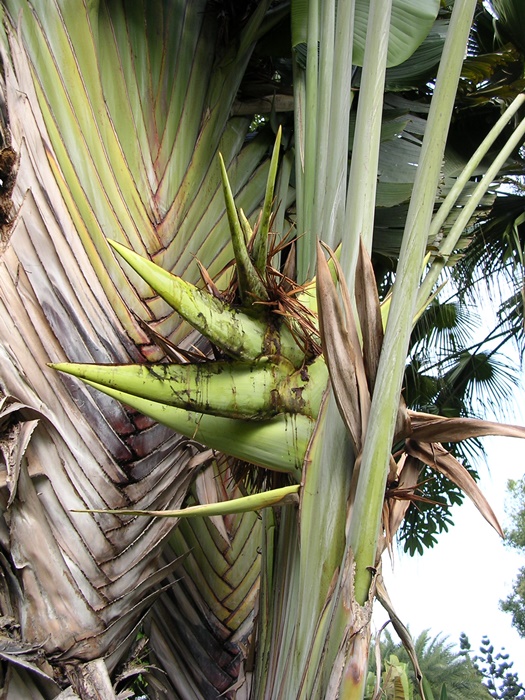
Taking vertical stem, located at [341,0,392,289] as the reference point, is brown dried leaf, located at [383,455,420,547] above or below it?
below

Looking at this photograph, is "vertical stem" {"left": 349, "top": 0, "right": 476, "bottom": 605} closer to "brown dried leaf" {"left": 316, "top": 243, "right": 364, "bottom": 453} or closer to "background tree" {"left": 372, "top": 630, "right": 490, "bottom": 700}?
"brown dried leaf" {"left": 316, "top": 243, "right": 364, "bottom": 453}

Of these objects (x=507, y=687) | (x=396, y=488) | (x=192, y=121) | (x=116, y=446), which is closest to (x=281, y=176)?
(x=192, y=121)

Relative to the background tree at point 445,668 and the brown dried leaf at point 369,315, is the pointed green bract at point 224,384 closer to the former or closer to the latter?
the brown dried leaf at point 369,315

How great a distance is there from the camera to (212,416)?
1.05 m

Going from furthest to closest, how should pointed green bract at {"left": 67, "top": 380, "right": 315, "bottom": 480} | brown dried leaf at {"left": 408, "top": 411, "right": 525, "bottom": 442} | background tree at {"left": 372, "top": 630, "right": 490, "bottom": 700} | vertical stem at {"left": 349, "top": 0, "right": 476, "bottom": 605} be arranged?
background tree at {"left": 372, "top": 630, "right": 490, "bottom": 700}
pointed green bract at {"left": 67, "top": 380, "right": 315, "bottom": 480}
brown dried leaf at {"left": 408, "top": 411, "right": 525, "bottom": 442}
vertical stem at {"left": 349, "top": 0, "right": 476, "bottom": 605}

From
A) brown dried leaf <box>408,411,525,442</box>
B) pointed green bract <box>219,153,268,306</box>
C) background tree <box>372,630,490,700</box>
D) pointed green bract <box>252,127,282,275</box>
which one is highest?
background tree <box>372,630,490,700</box>

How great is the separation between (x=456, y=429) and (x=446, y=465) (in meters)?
0.07

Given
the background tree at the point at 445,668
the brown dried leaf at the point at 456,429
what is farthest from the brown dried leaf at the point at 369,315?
the background tree at the point at 445,668

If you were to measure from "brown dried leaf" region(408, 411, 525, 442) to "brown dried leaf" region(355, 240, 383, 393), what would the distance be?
109mm

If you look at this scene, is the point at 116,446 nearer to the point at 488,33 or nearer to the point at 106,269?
the point at 106,269

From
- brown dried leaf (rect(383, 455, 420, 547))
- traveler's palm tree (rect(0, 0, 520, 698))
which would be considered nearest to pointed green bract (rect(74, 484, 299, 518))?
traveler's palm tree (rect(0, 0, 520, 698))

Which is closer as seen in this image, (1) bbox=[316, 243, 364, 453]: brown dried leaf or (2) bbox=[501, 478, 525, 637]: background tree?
(1) bbox=[316, 243, 364, 453]: brown dried leaf

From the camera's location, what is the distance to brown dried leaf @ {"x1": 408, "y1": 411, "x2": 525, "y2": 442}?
2.99 feet

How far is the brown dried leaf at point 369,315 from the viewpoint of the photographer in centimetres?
90
